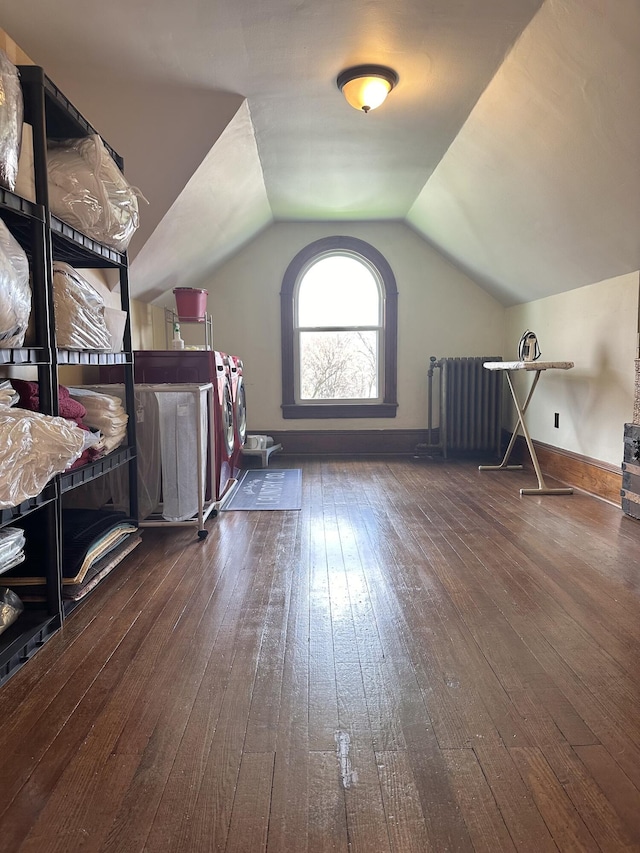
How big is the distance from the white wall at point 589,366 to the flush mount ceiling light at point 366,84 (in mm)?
1947

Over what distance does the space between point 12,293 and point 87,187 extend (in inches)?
32.1

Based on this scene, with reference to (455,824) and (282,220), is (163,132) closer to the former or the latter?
(282,220)

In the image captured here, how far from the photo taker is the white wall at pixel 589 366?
3664mm

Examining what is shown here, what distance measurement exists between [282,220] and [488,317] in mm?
2323

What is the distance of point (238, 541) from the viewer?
3074 mm

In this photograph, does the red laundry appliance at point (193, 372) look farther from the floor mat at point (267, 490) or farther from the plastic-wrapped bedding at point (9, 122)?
the plastic-wrapped bedding at point (9, 122)

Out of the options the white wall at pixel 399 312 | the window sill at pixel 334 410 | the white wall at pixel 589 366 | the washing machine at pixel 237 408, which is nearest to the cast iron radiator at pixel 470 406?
the white wall at pixel 399 312

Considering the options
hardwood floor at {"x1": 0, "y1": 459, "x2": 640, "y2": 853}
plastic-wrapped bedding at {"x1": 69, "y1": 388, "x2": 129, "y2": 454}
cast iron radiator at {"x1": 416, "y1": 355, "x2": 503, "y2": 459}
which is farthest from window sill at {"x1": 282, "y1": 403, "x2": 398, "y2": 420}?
plastic-wrapped bedding at {"x1": 69, "y1": 388, "x2": 129, "y2": 454}

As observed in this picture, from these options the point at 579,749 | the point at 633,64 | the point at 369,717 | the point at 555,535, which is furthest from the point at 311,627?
the point at 633,64

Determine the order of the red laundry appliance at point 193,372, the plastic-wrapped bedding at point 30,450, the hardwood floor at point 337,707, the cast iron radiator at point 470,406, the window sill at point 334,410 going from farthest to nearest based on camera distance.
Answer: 1. the window sill at point 334,410
2. the cast iron radiator at point 470,406
3. the red laundry appliance at point 193,372
4. the plastic-wrapped bedding at point 30,450
5. the hardwood floor at point 337,707

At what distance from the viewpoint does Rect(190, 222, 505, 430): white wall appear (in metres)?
5.67

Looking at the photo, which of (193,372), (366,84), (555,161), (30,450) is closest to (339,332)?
(193,372)

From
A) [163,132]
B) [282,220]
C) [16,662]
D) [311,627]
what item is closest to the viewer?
[16,662]

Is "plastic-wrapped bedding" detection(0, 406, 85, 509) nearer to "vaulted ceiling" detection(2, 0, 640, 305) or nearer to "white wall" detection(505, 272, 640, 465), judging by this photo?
"vaulted ceiling" detection(2, 0, 640, 305)
